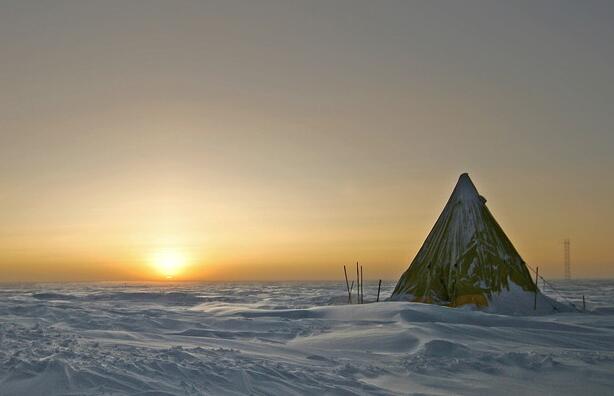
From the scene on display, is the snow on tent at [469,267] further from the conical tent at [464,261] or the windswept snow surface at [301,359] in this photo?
the windswept snow surface at [301,359]

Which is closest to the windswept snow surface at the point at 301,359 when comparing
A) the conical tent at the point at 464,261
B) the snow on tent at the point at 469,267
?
the snow on tent at the point at 469,267

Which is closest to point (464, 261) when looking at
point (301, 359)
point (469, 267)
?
point (469, 267)

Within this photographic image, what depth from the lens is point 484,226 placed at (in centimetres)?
2152

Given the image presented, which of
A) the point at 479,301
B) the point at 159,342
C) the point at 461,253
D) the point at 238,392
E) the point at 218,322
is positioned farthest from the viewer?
the point at 461,253

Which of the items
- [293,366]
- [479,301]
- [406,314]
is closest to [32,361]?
[293,366]

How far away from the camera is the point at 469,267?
808 inches

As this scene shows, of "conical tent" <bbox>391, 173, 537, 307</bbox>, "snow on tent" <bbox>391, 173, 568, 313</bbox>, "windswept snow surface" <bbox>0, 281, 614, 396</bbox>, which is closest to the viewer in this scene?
"windswept snow surface" <bbox>0, 281, 614, 396</bbox>

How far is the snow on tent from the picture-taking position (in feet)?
65.4

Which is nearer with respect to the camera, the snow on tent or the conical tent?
the snow on tent

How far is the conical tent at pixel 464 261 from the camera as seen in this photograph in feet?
66.1

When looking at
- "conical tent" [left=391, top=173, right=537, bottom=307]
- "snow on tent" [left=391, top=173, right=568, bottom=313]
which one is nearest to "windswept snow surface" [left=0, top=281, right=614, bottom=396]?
"snow on tent" [left=391, top=173, right=568, bottom=313]

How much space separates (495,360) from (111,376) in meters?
5.69

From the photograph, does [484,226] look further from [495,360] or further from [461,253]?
[495,360]

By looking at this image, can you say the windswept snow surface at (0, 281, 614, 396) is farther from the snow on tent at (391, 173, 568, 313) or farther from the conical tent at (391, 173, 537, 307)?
the conical tent at (391, 173, 537, 307)
